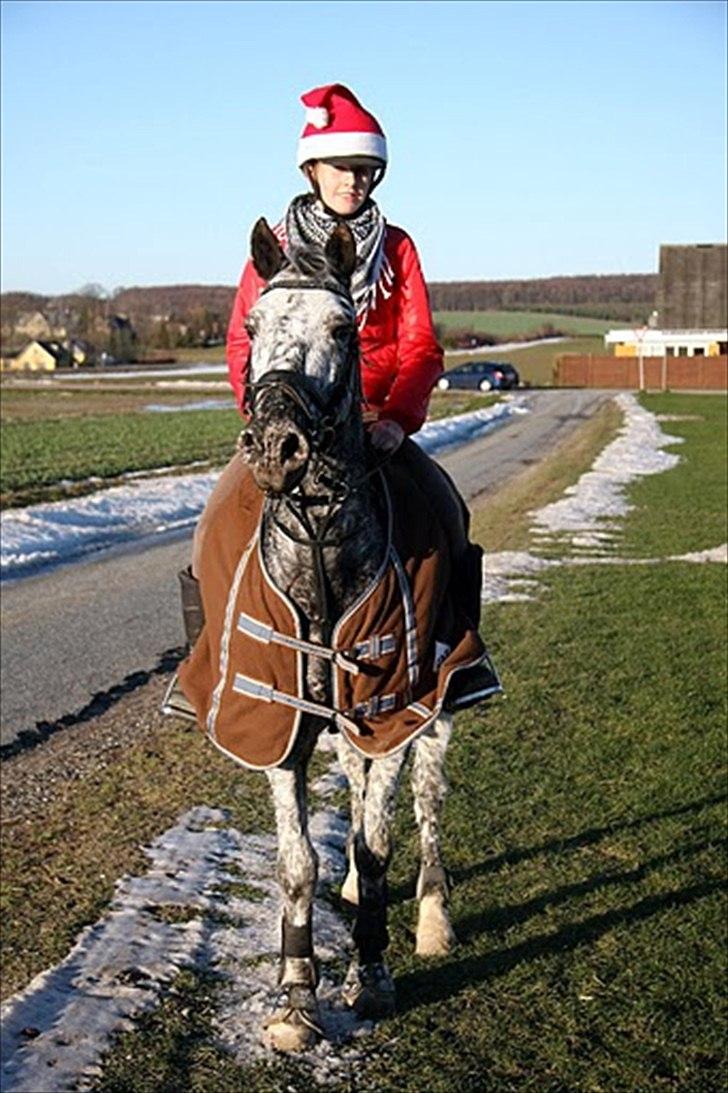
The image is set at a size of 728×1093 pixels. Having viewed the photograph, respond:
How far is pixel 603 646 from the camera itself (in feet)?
38.6

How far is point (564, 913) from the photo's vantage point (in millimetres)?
6152

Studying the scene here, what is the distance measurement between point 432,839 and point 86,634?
7.24 m

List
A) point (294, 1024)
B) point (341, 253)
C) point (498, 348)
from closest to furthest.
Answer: point (341, 253)
point (294, 1024)
point (498, 348)

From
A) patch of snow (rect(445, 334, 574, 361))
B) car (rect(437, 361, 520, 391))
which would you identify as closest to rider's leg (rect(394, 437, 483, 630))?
car (rect(437, 361, 520, 391))

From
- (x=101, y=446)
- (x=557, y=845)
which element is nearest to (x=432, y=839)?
(x=557, y=845)

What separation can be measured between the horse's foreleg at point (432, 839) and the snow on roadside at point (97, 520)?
11378 mm

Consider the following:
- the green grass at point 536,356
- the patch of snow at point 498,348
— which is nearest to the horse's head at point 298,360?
the green grass at point 536,356

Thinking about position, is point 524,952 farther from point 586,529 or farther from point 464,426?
point 464,426

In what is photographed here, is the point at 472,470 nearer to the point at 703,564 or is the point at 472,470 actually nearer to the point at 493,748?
the point at 703,564

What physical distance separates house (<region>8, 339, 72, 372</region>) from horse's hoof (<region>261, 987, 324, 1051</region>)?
479 feet

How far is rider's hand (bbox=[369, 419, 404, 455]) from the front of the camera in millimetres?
4910

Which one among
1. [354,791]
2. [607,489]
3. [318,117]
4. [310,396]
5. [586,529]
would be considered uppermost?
[318,117]

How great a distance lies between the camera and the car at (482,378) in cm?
7519

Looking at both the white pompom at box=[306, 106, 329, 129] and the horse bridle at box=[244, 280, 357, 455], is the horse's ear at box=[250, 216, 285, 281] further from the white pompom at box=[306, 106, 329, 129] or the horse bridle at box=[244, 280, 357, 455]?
the white pompom at box=[306, 106, 329, 129]
